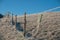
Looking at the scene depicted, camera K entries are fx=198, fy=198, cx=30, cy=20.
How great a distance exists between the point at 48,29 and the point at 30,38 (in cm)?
242

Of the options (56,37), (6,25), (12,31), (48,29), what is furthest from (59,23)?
(6,25)

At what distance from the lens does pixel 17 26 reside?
20875 mm

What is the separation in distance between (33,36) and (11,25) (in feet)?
17.2

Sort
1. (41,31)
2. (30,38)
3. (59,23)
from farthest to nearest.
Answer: (59,23) < (41,31) < (30,38)

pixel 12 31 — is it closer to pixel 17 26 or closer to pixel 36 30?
pixel 17 26

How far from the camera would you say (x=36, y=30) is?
1872cm

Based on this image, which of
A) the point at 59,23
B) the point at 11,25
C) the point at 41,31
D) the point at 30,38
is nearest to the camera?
the point at 30,38

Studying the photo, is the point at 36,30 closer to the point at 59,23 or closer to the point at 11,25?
the point at 59,23

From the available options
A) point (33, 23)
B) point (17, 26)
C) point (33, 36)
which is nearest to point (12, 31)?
point (17, 26)

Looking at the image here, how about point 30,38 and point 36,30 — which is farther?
point 36,30

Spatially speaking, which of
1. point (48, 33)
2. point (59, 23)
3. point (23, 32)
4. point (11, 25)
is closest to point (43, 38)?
point (48, 33)

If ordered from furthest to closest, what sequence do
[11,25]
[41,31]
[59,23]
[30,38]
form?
[11,25], [59,23], [41,31], [30,38]

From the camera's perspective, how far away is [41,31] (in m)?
18.2

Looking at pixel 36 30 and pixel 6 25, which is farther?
pixel 6 25
